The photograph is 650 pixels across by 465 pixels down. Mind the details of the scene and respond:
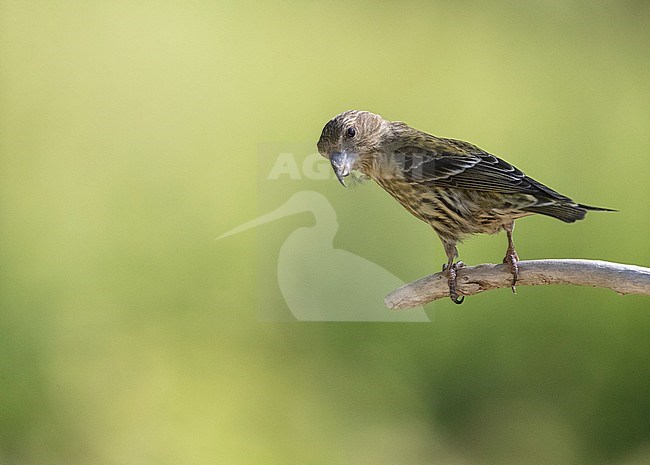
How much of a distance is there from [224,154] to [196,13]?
0.49 m

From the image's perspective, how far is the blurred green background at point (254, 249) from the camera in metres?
2.74

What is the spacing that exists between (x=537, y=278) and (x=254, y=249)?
1162 millimetres

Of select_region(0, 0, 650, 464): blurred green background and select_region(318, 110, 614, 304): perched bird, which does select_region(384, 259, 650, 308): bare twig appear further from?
select_region(0, 0, 650, 464): blurred green background

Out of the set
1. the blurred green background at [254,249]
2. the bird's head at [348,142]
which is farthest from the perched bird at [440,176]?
the blurred green background at [254,249]

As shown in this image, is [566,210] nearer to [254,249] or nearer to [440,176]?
[440,176]

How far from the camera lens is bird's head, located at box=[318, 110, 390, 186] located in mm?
1868

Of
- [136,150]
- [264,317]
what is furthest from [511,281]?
[136,150]

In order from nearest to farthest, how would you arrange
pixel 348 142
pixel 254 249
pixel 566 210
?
pixel 566 210, pixel 348 142, pixel 254 249

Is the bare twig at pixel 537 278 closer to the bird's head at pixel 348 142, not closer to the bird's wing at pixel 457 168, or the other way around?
the bird's wing at pixel 457 168

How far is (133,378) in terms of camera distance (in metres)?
2.80

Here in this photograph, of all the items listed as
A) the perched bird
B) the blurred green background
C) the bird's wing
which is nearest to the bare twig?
the perched bird

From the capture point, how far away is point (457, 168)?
1909 millimetres

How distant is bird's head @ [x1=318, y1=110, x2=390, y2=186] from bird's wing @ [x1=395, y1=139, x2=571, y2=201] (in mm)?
75

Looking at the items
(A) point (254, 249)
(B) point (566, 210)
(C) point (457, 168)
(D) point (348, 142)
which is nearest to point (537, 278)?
(B) point (566, 210)
